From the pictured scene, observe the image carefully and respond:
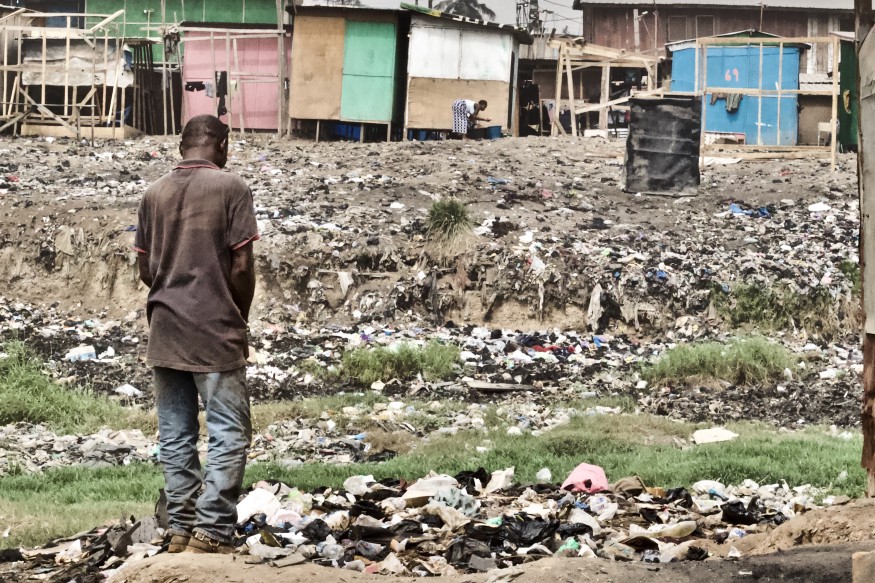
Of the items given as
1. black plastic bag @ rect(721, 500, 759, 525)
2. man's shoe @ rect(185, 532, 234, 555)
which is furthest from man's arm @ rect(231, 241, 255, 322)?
black plastic bag @ rect(721, 500, 759, 525)

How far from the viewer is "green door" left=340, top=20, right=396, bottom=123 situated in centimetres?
2169

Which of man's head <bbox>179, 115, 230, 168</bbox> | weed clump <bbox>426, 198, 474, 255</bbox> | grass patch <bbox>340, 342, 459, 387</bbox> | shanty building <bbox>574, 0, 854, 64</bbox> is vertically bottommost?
grass patch <bbox>340, 342, 459, 387</bbox>

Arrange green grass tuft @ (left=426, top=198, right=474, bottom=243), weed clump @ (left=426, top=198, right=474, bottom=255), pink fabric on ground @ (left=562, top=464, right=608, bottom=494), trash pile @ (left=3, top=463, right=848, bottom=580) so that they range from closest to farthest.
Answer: trash pile @ (left=3, top=463, right=848, bottom=580), pink fabric on ground @ (left=562, top=464, right=608, bottom=494), weed clump @ (left=426, top=198, right=474, bottom=255), green grass tuft @ (left=426, top=198, right=474, bottom=243)

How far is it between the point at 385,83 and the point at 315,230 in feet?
30.8

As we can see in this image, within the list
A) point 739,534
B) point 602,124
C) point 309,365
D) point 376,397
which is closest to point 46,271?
point 309,365

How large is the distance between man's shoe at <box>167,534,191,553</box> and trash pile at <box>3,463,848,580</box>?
237 mm

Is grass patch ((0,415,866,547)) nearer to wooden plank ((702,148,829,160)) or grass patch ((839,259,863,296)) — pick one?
grass patch ((839,259,863,296))

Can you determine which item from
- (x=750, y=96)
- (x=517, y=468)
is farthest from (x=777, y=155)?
(x=517, y=468)

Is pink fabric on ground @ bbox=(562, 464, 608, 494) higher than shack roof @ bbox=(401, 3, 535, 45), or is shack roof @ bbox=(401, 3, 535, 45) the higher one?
shack roof @ bbox=(401, 3, 535, 45)

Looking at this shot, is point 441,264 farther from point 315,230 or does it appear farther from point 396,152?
point 396,152

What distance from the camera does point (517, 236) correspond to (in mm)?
13062

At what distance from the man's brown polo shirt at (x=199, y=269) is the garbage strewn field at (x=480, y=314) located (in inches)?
44.1

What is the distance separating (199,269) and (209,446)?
0.66m

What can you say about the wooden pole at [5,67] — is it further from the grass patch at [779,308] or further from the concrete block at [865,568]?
the concrete block at [865,568]
